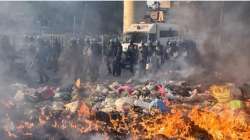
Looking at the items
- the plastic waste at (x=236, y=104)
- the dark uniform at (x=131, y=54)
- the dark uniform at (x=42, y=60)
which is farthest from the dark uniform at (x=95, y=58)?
the plastic waste at (x=236, y=104)

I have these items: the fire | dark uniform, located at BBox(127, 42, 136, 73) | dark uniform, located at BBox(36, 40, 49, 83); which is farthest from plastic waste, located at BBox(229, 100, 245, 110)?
dark uniform, located at BBox(36, 40, 49, 83)

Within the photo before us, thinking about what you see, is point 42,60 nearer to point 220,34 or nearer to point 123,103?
point 123,103

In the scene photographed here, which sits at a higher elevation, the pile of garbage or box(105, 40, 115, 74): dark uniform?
box(105, 40, 115, 74): dark uniform

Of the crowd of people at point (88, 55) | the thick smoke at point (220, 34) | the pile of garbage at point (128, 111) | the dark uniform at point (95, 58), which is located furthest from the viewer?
the dark uniform at point (95, 58)

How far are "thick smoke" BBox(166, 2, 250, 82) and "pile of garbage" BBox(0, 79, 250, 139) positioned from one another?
0.35 meters

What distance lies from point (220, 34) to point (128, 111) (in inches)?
83.8

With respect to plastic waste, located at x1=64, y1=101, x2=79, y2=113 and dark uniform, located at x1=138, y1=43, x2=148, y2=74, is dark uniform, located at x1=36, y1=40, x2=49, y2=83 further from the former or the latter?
dark uniform, located at x1=138, y1=43, x2=148, y2=74

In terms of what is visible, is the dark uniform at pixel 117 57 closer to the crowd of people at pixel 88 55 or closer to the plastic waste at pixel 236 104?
the crowd of people at pixel 88 55

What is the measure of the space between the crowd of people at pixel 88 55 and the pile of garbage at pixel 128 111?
0.26 m

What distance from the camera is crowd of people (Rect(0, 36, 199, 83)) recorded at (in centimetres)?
916

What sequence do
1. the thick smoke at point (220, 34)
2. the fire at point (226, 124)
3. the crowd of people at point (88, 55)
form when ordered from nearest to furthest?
1. the fire at point (226, 124)
2. the thick smoke at point (220, 34)
3. the crowd of people at point (88, 55)

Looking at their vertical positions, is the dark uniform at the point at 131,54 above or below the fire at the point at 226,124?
above

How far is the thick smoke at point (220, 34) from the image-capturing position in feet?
29.2

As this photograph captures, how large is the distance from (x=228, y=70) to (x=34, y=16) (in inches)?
140
